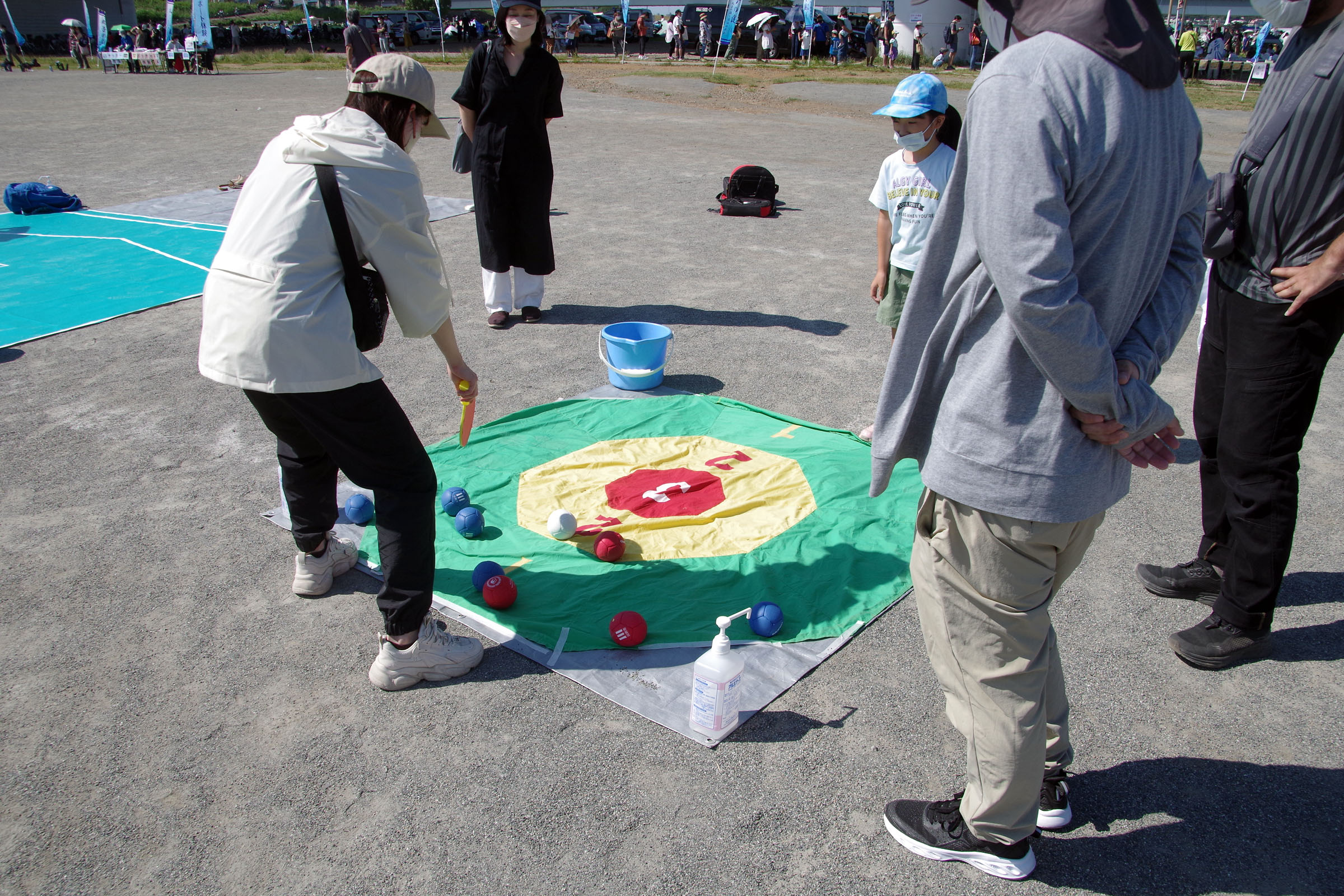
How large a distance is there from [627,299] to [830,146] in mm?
9030

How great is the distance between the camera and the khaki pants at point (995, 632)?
1.85 metres

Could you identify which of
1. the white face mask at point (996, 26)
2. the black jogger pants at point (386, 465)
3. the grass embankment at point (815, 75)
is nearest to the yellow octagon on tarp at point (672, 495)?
the black jogger pants at point (386, 465)

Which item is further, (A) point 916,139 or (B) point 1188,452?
(B) point 1188,452

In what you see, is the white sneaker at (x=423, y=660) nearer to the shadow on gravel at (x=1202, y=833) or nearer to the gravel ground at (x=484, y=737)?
the gravel ground at (x=484, y=737)

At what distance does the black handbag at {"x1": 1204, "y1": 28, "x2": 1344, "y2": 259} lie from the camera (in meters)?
2.81

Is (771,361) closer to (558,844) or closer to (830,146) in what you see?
(558,844)

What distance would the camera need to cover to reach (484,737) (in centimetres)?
270

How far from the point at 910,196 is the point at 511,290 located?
3.21 m

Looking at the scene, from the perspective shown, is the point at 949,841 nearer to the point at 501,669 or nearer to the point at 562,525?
the point at 501,669

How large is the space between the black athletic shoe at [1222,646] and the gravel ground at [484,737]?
4 centimetres

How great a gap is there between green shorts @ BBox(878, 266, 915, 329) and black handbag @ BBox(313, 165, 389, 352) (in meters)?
2.64

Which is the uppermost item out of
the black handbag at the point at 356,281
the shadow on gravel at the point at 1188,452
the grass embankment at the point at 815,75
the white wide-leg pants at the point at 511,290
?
the grass embankment at the point at 815,75

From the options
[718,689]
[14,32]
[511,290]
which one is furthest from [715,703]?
[14,32]

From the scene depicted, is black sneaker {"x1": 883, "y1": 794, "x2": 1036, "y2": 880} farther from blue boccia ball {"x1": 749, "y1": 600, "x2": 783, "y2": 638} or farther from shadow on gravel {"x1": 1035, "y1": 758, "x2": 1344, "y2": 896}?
blue boccia ball {"x1": 749, "y1": 600, "x2": 783, "y2": 638}
